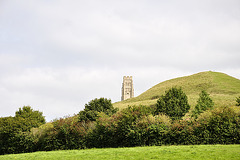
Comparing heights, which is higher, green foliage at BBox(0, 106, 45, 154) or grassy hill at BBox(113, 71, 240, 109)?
grassy hill at BBox(113, 71, 240, 109)

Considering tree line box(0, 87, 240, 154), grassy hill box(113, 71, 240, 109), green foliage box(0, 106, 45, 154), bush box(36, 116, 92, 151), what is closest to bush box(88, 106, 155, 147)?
tree line box(0, 87, 240, 154)

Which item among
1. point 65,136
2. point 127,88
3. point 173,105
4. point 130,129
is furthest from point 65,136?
point 127,88

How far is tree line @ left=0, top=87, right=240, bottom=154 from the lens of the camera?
24578 millimetres

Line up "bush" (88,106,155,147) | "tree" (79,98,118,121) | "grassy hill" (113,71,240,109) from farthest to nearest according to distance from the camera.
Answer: "grassy hill" (113,71,240,109), "tree" (79,98,118,121), "bush" (88,106,155,147)

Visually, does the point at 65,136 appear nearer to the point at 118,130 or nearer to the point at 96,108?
the point at 118,130

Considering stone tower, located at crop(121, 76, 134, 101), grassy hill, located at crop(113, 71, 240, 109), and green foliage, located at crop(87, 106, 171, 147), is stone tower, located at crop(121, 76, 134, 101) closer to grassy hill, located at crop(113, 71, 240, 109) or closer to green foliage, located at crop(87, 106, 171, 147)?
grassy hill, located at crop(113, 71, 240, 109)

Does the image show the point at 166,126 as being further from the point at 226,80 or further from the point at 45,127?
the point at 226,80

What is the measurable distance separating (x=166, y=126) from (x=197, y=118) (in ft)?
11.8

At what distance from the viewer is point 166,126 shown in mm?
27000

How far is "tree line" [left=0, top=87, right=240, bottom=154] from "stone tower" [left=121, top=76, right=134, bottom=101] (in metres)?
112

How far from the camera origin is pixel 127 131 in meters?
27.8

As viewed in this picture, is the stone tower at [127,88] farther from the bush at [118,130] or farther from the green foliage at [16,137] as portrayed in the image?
the bush at [118,130]

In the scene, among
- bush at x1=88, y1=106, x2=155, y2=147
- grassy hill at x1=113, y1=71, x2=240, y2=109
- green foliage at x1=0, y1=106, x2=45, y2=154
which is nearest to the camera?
bush at x1=88, y1=106, x2=155, y2=147

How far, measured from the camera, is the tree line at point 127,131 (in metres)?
24.6
